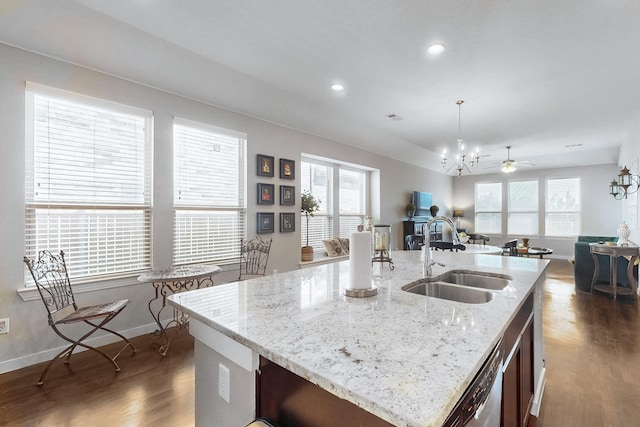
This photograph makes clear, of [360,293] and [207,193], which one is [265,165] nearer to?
[207,193]

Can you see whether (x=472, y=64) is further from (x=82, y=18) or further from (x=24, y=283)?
(x=24, y=283)

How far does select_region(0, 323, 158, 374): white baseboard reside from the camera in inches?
92.8

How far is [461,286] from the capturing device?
1.60 meters

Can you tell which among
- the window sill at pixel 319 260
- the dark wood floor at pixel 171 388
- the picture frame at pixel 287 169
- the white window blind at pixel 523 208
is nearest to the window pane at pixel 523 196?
the white window blind at pixel 523 208

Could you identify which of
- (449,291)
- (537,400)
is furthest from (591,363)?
(449,291)

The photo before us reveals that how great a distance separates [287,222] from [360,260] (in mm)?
3209

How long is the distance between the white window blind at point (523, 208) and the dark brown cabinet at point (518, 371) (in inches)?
351

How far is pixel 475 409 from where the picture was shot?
839 mm

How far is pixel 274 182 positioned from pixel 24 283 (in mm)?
2820

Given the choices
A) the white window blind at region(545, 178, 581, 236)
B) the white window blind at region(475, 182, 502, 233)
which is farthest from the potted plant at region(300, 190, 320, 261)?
the white window blind at region(545, 178, 581, 236)

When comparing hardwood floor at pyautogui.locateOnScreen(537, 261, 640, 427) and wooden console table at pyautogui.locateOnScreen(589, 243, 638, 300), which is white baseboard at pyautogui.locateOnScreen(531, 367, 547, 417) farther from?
wooden console table at pyautogui.locateOnScreen(589, 243, 638, 300)

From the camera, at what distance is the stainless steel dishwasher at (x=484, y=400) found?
0.77 meters

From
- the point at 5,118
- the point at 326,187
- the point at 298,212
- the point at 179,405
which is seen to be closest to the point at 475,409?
the point at 179,405

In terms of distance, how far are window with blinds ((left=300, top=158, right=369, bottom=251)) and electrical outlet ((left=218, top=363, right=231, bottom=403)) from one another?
3.87m
